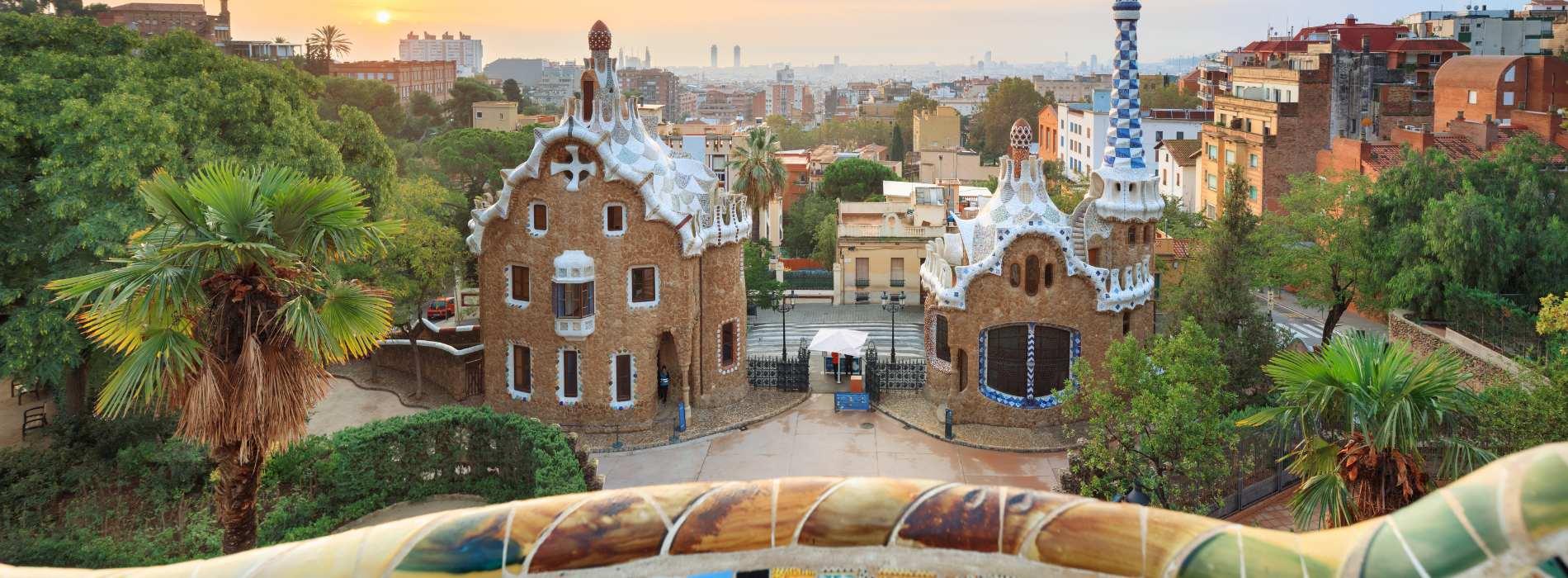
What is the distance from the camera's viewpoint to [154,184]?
643 inches

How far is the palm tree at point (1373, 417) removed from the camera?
1628 centimetres

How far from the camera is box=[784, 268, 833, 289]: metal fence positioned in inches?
2265

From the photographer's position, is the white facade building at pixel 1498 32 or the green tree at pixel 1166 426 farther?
the white facade building at pixel 1498 32

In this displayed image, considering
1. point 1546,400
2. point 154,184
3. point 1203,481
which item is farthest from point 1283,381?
point 154,184

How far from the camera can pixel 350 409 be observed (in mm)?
33062

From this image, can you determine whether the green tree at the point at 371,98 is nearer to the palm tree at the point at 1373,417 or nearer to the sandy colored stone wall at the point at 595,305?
the sandy colored stone wall at the point at 595,305

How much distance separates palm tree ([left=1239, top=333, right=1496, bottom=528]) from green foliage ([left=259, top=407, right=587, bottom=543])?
43.1 feet

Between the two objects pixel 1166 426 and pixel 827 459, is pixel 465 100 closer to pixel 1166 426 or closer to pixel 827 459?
pixel 827 459

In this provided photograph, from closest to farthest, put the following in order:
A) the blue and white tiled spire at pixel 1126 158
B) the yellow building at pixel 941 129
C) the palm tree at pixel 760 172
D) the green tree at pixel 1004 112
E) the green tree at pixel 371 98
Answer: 1. the blue and white tiled spire at pixel 1126 158
2. the palm tree at pixel 760 172
3. the green tree at pixel 371 98
4. the yellow building at pixel 941 129
5. the green tree at pixel 1004 112

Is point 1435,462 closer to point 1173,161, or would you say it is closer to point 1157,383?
point 1157,383

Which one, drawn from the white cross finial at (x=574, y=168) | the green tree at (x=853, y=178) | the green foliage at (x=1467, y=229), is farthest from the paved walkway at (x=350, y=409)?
the green tree at (x=853, y=178)

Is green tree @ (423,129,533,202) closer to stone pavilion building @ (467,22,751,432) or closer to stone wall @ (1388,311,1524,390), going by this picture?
stone pavilion building @ (467,22,751,432)

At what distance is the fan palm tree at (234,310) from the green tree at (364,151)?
17361mm

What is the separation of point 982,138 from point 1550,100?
67.0 m
